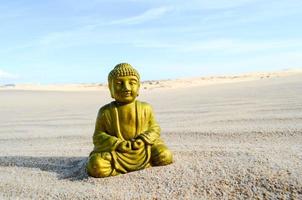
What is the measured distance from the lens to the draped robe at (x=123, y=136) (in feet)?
9.49

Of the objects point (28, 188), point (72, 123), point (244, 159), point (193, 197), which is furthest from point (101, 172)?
point (72, 123)

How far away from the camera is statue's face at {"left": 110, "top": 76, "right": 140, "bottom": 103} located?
2979 mm

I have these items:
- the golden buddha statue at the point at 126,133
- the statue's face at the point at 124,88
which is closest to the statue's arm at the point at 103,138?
the golden buddha statue at the point at 126,133

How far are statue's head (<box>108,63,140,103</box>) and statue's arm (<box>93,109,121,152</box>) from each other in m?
0.16

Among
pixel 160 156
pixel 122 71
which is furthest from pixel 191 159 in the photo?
pixel 122 71

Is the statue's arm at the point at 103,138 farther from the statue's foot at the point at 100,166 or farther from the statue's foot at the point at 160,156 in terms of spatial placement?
the statue's foot at the point at 160,156

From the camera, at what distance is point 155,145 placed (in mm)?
2996

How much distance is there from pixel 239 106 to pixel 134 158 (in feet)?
9.38

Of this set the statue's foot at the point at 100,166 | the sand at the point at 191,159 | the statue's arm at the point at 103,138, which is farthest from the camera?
the statue's arm at the point at 103,138

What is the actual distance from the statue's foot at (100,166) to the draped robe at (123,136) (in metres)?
0.03

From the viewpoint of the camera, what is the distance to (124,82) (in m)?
2.98

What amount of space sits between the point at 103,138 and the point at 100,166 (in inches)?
8.9

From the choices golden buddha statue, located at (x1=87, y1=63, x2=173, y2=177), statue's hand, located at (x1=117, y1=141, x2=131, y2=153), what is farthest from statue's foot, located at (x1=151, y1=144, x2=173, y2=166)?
statue's hand, located at (x1=117, y1=141, x2=131, y2=153)

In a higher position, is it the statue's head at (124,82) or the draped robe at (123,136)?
the statue's head at (124,82)
